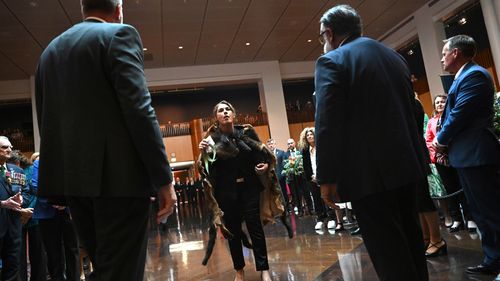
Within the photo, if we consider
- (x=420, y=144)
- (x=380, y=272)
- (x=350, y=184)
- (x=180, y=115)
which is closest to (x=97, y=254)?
(x=350, y=184)

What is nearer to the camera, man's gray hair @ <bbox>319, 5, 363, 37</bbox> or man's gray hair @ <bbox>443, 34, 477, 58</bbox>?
man's gray hair @ <bbox>319, 5, 363, 37</bbox>

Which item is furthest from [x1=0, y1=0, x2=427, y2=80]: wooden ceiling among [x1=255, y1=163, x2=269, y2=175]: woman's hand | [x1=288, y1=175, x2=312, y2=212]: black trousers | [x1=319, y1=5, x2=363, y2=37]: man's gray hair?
[x1=319, y1=5, x2=363, y2=37]: man's gray hair

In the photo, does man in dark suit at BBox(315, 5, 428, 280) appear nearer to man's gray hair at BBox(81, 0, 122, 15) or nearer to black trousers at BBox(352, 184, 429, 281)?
black trousers at BBox(352, 184, 429, 281)

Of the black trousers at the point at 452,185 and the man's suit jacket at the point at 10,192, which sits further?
the black trousers at the point at 452,185

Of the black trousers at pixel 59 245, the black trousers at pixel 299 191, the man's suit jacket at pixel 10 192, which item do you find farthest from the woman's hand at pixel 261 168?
the black trousers at pixel 299 191

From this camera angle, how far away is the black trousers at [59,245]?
4000mm

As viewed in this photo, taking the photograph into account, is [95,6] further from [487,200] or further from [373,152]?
[487,200]

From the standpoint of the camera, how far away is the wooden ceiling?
29.7ft

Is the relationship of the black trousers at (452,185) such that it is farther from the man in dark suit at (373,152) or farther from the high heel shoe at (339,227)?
the man in dark suit at (373,152)

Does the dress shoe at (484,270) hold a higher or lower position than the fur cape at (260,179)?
lower

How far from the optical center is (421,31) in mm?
11562

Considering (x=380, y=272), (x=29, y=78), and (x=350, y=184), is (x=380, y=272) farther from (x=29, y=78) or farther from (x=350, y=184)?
(x=29, y=78)

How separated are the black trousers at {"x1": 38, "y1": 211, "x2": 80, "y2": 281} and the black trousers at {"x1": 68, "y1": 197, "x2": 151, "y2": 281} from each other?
9.71ft

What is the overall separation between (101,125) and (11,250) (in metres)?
3.00
